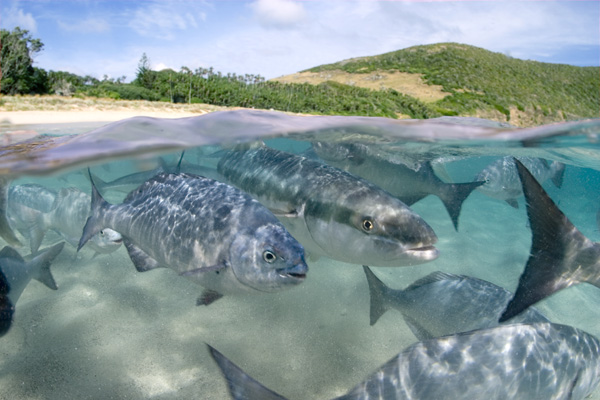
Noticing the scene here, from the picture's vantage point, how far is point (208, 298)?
3.65 metres

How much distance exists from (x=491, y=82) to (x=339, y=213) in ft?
173

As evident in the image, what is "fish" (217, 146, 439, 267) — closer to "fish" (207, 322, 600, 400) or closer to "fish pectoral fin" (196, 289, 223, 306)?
"fish" (207, 322, 600, 400)

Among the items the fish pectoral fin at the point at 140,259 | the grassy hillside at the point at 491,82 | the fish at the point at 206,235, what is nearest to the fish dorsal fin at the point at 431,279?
the fish at the point at 206,235

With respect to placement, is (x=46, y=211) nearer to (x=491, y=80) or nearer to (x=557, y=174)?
(x=557, y=174)

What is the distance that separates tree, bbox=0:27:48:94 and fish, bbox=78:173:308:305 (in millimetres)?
24237

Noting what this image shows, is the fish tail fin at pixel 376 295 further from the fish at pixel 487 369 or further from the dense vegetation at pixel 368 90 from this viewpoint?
the dense vegetation at pixel 368 90

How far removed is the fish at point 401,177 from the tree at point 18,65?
23.9m

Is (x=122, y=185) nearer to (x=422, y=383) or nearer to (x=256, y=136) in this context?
(x=256, y=136)

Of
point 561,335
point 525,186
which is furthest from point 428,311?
point 525,186

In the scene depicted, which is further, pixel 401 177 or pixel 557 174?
pixel 557 174

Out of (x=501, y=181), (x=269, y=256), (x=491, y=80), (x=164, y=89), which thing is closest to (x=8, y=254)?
(x=269, y=256)

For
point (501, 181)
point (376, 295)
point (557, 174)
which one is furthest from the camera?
point (557, 174)

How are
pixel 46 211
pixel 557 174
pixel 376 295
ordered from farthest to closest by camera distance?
pixel 557 174
pixel 46 211
pixel 376 295

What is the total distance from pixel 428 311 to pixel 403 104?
31665mm
